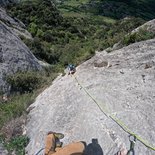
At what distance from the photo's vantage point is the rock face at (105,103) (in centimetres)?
1271

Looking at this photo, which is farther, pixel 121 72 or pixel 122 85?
pixel 121 72

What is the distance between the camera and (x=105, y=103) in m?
14.4

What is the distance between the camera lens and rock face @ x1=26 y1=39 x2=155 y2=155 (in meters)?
12.7

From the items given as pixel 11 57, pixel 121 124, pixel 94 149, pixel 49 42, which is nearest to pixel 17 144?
pixel 94 149

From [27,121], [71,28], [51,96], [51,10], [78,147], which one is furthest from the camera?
[51,10]

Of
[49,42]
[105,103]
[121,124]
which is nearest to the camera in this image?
[121,124]

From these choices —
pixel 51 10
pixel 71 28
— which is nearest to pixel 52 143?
pixel 71 28

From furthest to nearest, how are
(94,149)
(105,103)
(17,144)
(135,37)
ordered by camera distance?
(135,37)
(17,144)
(105,103)
(94,149)

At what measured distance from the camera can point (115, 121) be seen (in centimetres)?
1298

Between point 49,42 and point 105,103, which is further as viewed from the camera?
point 49,42

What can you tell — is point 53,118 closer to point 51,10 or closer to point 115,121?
point 115,121

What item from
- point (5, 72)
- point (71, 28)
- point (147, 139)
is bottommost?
point (71, 28)

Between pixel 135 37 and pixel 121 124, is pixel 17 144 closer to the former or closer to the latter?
pixel 121 124

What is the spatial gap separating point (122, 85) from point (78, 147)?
447 cm
